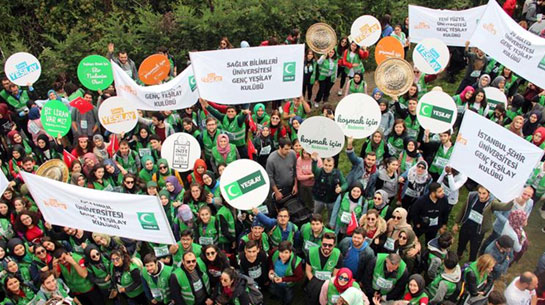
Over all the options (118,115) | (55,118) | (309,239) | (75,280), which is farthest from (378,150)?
(55,118)

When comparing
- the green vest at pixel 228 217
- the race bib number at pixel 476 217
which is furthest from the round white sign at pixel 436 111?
the green vest at pixel 228 217

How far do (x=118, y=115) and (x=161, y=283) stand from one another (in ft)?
12.2

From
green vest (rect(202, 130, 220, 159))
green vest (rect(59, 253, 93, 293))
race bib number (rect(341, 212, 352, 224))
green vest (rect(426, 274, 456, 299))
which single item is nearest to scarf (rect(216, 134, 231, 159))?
green vest (rect(202, 130, 220, 159))

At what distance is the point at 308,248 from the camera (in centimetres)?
661

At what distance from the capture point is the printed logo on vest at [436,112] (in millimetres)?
7883

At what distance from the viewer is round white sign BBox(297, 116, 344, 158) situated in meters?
7.42

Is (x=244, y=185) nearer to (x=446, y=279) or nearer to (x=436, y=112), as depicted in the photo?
(x=446, y=279)

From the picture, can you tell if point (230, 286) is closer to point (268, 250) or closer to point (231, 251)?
point (268, 250)

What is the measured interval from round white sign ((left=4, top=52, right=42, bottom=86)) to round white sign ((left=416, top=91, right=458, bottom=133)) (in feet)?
25.9

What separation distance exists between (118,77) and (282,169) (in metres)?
3.80

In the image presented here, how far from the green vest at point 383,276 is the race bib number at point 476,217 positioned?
5.34ft

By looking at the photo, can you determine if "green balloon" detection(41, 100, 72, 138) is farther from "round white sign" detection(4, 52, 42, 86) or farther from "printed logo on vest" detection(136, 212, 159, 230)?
"printed logo on vest" detection(136, 212, 159, 230)

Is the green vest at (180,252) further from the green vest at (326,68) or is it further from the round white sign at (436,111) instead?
the green vest at (326,68)

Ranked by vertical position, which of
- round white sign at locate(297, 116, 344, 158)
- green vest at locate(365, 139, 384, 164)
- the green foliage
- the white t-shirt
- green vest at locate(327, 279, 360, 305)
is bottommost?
the green foliage
